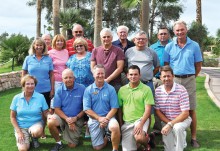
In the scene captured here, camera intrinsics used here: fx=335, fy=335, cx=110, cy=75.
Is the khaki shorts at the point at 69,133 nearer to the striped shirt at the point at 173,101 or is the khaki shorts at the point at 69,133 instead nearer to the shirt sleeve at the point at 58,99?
the shirt sleeve at the point at 58,99

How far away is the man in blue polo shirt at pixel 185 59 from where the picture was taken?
5.67 meters

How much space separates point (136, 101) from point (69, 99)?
1.17 meters

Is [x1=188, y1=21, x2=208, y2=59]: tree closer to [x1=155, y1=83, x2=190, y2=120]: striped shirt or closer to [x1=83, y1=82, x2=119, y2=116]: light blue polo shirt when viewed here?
[x1=155, y1=83, x2=190, y2=120]: striped shirt

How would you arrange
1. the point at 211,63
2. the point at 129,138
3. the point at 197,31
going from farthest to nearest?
the point at 211,63, the point at 197,31, the point at 129,138

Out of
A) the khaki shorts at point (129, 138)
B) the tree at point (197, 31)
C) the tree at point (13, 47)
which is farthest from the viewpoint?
the tree at point (197, 31)

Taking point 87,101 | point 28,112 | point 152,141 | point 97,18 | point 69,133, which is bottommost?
point 152,141

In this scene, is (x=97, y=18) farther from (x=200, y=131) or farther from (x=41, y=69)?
(x=200, y=131)

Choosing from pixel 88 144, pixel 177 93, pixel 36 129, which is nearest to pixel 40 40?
pixel 36 129

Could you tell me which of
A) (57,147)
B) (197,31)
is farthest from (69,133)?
(197,31)

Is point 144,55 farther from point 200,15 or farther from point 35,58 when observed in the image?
point 200,15

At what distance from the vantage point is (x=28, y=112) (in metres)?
5.50

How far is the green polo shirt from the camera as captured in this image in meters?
5.27

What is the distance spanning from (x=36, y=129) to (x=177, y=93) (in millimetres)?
2320

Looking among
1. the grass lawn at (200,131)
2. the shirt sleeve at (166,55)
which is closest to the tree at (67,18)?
the grass lawn at (200,131)
